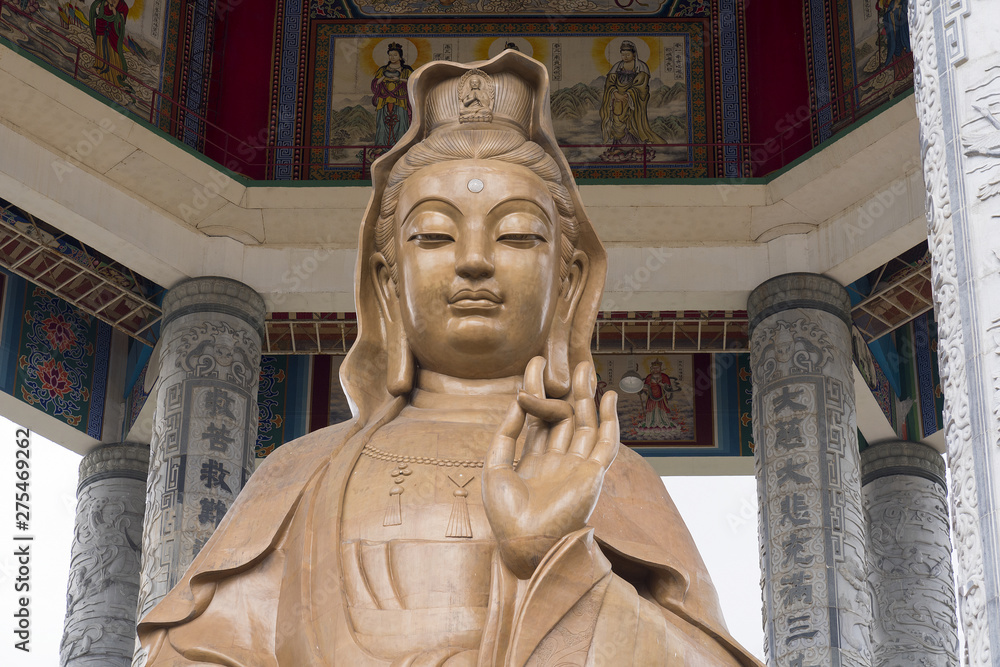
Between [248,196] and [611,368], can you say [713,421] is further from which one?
[248,196]

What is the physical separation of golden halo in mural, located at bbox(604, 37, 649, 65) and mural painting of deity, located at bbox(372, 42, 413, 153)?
4.70 feet

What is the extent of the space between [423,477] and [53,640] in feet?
31.2

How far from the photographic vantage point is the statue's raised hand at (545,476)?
3.88 meters

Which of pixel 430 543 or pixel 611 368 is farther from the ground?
pixel 611 368

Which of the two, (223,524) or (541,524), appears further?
(223,524)

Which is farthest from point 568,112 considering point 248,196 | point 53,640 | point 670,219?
point 53,640

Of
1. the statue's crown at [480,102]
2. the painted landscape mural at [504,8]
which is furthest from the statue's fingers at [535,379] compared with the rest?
the painted landscape mural at [504,8]

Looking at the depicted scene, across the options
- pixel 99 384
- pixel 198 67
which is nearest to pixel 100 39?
pixel 198 67

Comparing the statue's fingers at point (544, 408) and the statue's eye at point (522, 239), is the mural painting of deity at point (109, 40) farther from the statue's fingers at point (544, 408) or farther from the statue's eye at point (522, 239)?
the statue's fingers at point (544, 408)

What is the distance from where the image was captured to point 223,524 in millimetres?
4629

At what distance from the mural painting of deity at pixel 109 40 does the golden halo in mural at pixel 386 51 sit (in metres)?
1.79

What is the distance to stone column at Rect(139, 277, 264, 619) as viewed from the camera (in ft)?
31.0

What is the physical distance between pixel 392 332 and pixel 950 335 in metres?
1.65

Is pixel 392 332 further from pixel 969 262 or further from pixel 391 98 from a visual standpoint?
pixel 391 98
